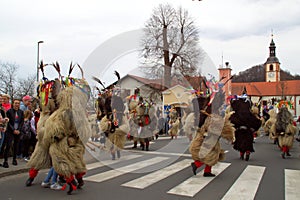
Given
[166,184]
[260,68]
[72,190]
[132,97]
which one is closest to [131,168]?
[166,184]

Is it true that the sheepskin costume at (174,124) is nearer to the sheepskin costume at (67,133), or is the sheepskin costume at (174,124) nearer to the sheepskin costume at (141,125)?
the sheepskin costume at (141,125)

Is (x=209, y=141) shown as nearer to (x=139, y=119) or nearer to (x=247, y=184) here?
(x=247, y=184)

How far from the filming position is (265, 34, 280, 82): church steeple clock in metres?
84.2

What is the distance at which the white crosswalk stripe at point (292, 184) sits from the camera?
5.44 m

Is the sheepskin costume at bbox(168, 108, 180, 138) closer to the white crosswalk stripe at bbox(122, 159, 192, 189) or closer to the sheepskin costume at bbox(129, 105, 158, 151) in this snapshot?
the sheepskin costume at bbox(129, 105, 158, 151)

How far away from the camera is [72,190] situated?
5512 mm

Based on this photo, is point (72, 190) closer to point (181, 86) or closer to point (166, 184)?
point (166, 184)

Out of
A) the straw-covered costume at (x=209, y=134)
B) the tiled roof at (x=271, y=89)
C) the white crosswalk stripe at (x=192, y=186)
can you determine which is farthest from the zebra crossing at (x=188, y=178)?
the tiled roof at (x=271, y=89)

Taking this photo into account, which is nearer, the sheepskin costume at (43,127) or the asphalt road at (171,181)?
the asphalt road at (171,181)

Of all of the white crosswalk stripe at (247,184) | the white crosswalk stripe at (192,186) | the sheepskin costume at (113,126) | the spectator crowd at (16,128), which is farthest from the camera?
the sheepskin costume at (113,126)

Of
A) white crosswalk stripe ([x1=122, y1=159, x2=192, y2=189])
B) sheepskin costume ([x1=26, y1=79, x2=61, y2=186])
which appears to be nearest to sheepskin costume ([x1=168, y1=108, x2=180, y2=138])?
white crosswalk stripe ([x1=122, y1=159, x2=192, y2=189])

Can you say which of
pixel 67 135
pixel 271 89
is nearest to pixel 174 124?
pixel 67 135

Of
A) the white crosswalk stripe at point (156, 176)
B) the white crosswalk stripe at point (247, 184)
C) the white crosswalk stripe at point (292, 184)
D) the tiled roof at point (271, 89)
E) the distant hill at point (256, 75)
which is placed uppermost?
the distant hill at point (256, 75)

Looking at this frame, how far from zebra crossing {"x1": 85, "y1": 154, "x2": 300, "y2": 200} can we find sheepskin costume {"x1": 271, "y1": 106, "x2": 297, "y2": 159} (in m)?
2.10
